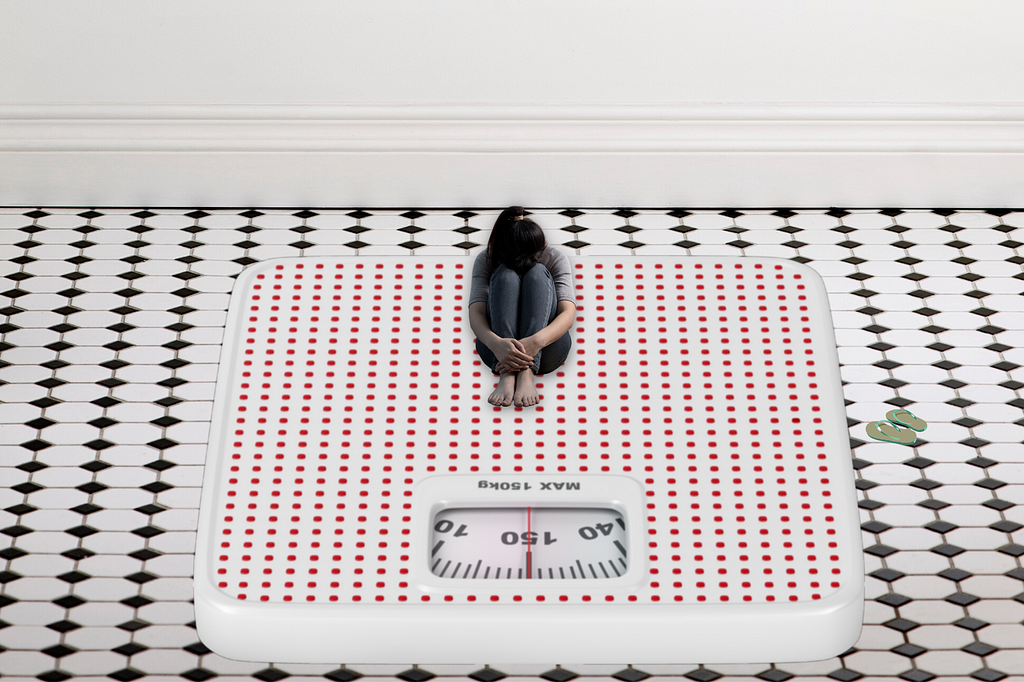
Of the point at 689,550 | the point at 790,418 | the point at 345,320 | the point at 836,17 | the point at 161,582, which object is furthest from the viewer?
the point at 836,17

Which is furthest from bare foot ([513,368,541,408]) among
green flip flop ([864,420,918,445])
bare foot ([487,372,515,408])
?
green flip flop ([864,420,918,445])

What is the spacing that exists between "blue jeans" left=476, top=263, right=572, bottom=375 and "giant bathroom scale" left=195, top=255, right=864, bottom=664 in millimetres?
22

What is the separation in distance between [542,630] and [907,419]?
3.04 feet

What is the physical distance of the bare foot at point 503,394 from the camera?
132 cm

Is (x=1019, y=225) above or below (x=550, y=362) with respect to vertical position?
above

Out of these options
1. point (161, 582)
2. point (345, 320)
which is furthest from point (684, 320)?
point (161, 582)

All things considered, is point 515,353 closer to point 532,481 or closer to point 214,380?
point 532,481

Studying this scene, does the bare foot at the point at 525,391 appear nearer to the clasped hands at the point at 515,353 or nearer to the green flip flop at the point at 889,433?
the clasped hands at the point at 515,353

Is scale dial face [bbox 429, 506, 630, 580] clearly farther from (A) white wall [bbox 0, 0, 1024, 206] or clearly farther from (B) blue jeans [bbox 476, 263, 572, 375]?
(A) white wall [bbox 0, 0, 1024, 206]

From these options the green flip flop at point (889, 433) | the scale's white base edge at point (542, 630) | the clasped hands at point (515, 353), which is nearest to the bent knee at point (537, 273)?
the clasped hands at point (515, 353)

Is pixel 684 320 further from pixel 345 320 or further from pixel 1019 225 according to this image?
pixel 1019 225

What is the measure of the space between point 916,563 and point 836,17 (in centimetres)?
121

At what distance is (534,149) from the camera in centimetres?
234

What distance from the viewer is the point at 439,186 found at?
7.75 feet
